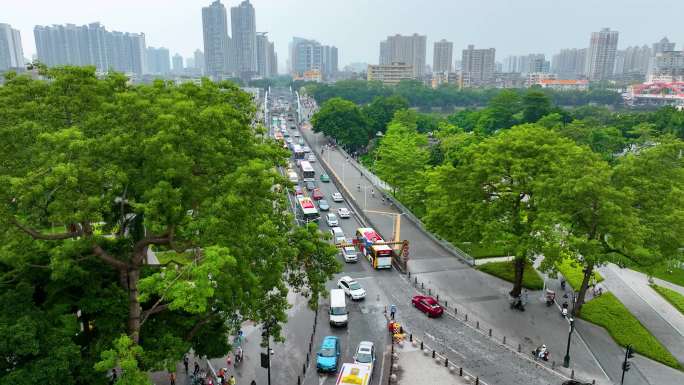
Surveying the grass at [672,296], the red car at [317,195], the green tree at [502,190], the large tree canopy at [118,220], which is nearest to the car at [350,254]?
the green tree at [502,190]

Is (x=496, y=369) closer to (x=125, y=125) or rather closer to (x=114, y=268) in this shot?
(x=114, y=268)

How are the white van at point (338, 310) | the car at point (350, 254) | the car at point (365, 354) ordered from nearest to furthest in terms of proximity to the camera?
the car at point (365, 354) → the white van at point (338, 310) → the car at point (350, 254)

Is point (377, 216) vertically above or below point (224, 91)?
below

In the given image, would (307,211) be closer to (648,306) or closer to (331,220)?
(331,220)

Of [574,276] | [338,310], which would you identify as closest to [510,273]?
[574,276]

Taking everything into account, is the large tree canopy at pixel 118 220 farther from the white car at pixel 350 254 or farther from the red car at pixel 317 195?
the red car at pixel 317 195

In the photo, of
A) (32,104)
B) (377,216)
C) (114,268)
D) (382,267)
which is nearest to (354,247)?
(382,267)
